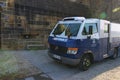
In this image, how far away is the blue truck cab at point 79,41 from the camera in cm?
692

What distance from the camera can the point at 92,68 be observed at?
7.90 meters

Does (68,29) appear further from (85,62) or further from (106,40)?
(106,40)

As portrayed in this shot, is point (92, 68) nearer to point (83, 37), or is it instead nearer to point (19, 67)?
point (83, 37)

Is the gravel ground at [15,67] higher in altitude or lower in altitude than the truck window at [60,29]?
lower

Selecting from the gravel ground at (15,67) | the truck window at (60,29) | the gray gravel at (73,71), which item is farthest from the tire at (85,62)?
the gravel ground at (15,67)

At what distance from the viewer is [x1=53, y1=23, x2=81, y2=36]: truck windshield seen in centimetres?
729

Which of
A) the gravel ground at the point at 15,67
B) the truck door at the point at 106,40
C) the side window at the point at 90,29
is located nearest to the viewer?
the gravel ground at the point at 15,67

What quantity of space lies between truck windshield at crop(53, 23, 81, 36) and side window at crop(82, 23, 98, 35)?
1.10ft

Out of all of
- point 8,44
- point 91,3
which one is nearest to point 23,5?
point 8,44

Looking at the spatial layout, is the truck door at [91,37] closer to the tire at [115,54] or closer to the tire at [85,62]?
the tire at [85,62]

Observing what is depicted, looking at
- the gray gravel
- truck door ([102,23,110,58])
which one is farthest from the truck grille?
truck door ([102,23,110,58])

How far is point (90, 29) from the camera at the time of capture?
760cm

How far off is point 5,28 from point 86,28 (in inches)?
197

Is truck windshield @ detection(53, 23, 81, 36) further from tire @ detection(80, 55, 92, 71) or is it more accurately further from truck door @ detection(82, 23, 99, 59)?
tire @ detection(80, 55, 92, 71)
